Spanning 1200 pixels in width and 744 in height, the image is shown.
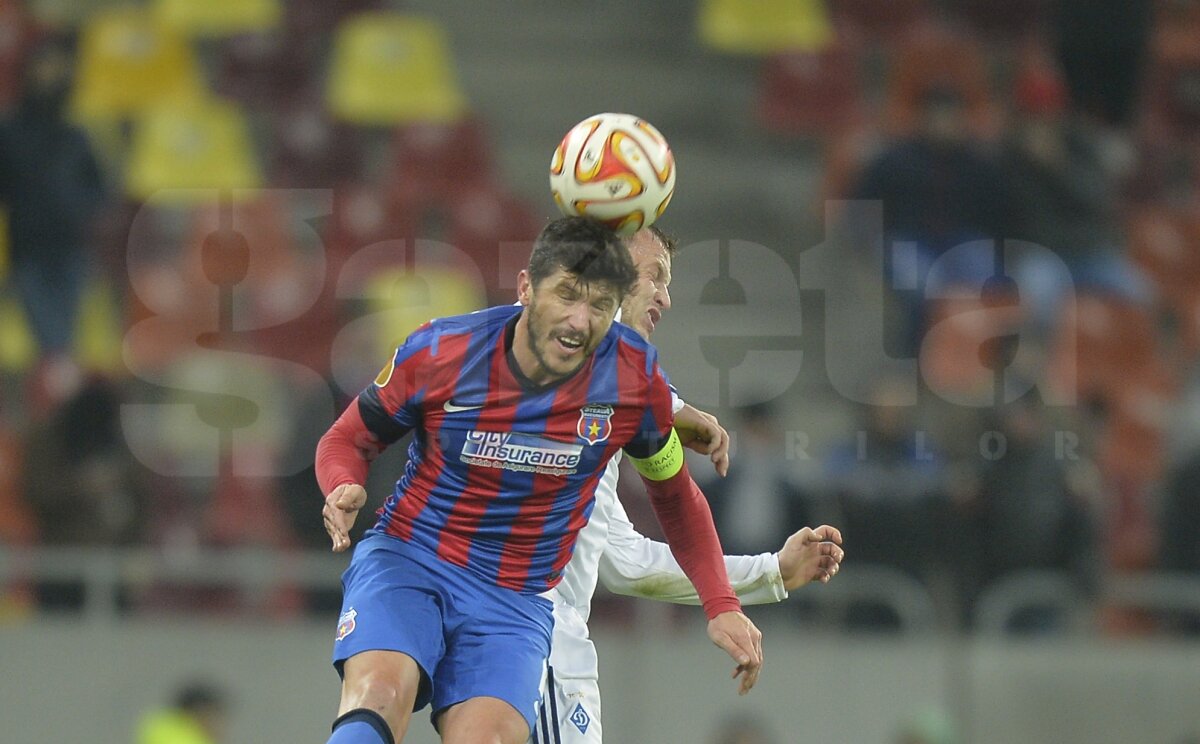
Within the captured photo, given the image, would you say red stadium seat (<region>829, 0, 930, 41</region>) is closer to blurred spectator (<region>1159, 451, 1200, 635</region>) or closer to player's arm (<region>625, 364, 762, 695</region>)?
blurred spectator (<region>1159, 451, 1200, 635</region>)

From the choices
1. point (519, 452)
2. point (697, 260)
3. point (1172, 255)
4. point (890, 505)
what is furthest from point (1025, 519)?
point (519, 452)

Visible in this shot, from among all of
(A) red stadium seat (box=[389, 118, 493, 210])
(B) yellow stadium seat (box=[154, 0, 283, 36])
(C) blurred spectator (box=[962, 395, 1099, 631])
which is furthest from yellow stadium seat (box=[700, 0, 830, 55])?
(C) blurred spectator (box=[962, 395, 1099, 631])

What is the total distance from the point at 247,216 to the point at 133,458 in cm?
209

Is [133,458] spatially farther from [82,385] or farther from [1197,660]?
[1197,660]

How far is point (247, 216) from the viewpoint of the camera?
10.9 m

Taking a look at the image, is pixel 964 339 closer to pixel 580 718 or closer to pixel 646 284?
pixel 646 284

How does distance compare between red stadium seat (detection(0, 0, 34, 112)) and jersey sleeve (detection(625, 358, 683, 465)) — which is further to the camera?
red stadium seat (detection(0, 0, 34, 112))

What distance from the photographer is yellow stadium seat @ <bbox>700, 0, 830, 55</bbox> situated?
12.6 m

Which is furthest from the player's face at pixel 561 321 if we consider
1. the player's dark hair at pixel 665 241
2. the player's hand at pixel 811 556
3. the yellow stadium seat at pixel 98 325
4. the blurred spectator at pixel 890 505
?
the yellow stadium seat at pixel 98 325

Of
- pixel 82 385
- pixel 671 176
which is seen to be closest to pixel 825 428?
pixel 82 385

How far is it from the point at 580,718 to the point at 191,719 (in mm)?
3482

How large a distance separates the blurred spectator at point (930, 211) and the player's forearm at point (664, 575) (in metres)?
5.21

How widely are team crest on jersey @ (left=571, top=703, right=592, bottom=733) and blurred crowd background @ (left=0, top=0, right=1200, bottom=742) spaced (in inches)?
135

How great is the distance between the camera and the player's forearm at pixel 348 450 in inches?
173
